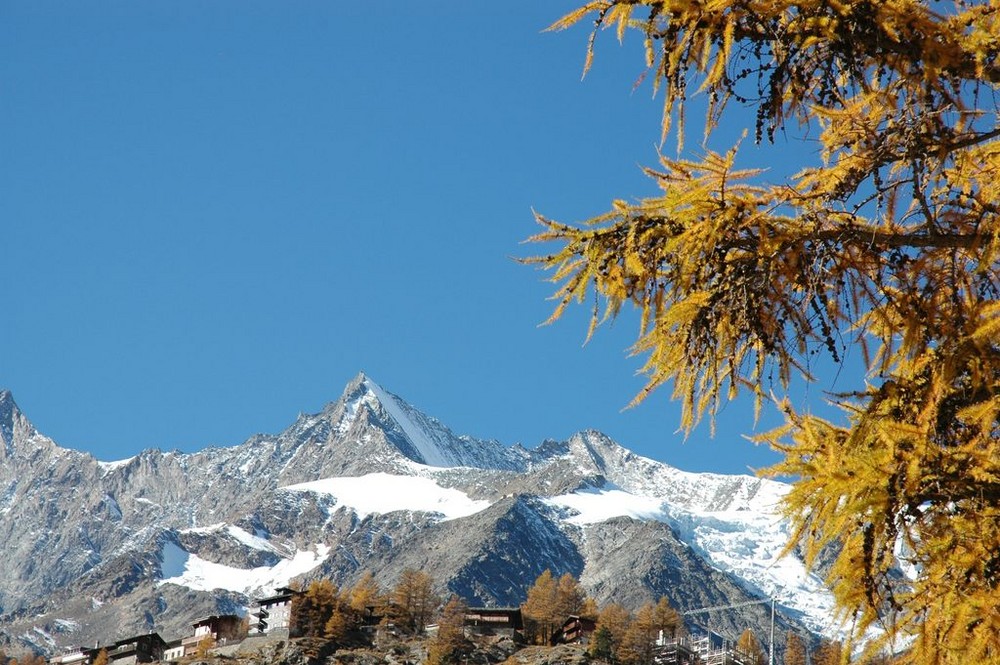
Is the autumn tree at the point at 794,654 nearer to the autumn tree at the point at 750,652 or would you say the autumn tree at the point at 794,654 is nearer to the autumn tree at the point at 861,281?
the autumn tree at the point at 750,652

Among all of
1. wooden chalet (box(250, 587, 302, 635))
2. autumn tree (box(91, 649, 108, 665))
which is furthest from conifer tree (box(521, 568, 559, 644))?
autumn tree (box(91, 649, 108, 665))

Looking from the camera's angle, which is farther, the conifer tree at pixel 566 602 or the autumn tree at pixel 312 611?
the conifer tree at pixel 566 602

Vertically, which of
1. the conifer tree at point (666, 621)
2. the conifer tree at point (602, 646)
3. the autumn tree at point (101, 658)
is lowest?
the autumn tree at point (101, 658)

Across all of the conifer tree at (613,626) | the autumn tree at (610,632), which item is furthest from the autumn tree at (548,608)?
the conifer tree at (613,626)

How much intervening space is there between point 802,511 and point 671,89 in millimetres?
2801

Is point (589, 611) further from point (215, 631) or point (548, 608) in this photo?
point (215, 631)

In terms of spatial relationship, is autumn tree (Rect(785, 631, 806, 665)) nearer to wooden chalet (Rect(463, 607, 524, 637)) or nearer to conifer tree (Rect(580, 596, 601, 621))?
conifer tree (Rect(580, 596, 601, 621))

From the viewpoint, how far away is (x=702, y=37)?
802cm

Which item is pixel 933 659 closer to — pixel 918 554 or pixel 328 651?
pixel 918 554

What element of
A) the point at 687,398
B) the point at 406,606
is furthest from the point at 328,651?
the point at 687,398

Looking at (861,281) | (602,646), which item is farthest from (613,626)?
(861,281)

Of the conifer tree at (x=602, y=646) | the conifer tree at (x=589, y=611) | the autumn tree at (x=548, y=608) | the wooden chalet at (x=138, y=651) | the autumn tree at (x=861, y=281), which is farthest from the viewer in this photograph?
the autumn tree at (x=548, y=608)

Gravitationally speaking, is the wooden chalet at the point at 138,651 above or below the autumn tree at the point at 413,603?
below

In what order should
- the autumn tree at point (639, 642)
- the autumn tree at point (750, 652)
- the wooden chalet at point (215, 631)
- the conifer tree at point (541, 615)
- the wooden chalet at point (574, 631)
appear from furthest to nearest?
the wooden chalet at point (215, 631) < the conifer tree at point (541, 615) < the wooden chalet at point (574, 631) < the autumn tree at point (750, 652) < the autumn tree at point (639, 642)
